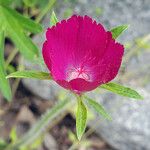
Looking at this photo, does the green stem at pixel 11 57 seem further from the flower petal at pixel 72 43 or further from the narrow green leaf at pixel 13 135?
the flower petal at pixel 72 43

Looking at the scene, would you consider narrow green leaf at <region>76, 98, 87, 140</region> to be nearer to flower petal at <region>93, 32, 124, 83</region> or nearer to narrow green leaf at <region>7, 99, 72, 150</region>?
flower petal at <region>93, 32, 124, 83</region>

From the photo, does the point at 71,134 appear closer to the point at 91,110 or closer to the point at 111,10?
the point at 91,110

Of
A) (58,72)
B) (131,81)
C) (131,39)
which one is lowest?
(58,72)

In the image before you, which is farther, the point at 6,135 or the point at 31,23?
the point at 6,135

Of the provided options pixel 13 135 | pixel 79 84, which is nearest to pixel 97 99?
pixel 13 135

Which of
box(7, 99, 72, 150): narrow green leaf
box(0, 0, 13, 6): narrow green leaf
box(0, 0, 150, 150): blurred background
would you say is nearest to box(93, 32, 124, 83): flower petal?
box(7, 99, 72, 150): narrow green leaf

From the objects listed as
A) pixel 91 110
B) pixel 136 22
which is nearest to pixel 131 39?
pixel 136 22

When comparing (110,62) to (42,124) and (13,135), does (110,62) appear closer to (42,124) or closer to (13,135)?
(42,124)
